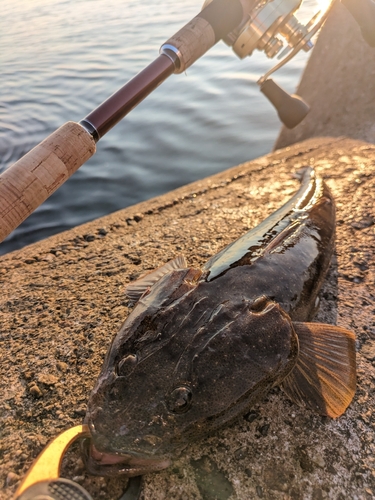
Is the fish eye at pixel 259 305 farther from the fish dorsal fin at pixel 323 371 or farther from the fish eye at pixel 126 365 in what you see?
the fish eye at pixel 126 365

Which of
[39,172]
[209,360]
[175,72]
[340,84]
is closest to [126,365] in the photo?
[209,360]

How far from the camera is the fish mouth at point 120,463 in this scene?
1712 millimetres

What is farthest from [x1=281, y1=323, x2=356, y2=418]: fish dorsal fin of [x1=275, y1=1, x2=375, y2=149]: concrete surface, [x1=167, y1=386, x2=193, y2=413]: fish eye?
[x1=275, y1=1, x2=375, y2=149]: concrete surface

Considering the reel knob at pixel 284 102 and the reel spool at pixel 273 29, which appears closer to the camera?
the reel spool at pixel 273 29

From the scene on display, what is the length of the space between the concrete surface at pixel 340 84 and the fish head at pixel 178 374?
4322 mm

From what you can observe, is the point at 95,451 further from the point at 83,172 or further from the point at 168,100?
the point at 168,100

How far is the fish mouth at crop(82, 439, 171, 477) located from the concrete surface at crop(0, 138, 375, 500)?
161 mm

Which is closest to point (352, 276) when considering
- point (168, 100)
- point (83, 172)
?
point (83, 172)

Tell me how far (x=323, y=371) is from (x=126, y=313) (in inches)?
53.0

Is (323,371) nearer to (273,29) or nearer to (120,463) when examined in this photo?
(120,463)

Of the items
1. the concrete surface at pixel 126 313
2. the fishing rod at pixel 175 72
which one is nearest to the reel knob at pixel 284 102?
the fishing rod at pixel 175 72

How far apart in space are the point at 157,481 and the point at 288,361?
843mm

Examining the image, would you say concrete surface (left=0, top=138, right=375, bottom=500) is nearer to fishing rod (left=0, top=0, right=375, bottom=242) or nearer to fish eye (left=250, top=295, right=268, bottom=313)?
fish eye (left=250, top=295, right=268, bottom=313)

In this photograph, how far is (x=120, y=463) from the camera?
1740 mm
